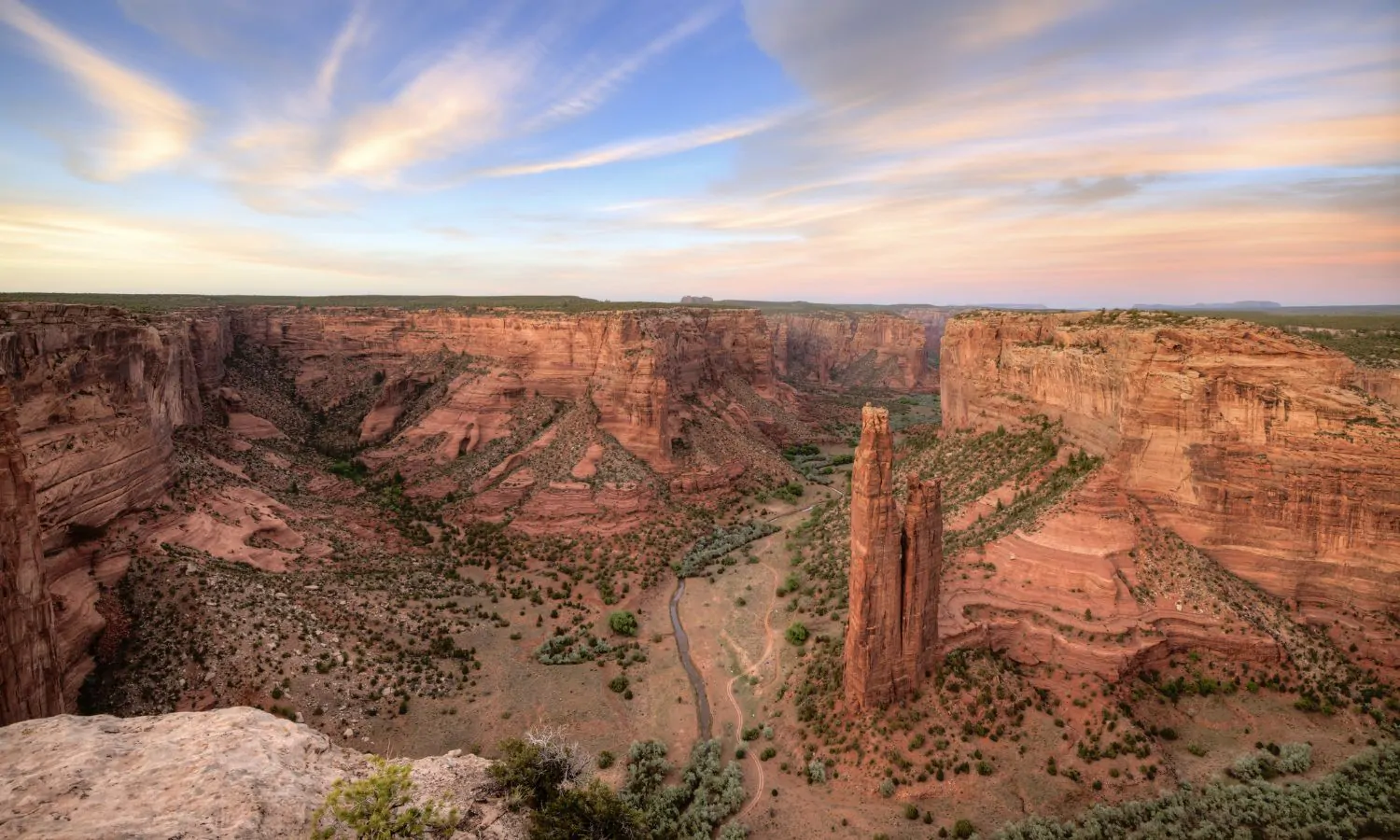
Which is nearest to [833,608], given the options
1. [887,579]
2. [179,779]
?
[887,579]

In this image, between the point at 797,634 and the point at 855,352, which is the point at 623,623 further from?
the point at 855,352

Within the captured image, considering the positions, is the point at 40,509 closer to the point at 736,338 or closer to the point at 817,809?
the point at 817,809

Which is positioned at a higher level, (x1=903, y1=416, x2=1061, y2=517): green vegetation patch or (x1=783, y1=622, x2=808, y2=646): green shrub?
(x1=903, y1=416, x2=1061, y2=517): green vegetation patch

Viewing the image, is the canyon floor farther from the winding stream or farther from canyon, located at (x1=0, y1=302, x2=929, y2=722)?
canyon, located at (x1=0, y1=302, x2=929, y2=722)

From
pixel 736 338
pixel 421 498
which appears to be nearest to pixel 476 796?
pixel 421 498

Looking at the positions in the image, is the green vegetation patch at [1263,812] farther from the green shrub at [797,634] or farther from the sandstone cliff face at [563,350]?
the sandstone cliff face at [563,350]

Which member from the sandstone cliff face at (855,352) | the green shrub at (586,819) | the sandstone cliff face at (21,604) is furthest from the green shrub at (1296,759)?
the sandstone cliff face at (855,352)

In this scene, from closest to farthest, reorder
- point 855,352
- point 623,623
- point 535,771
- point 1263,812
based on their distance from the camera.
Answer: point 535,771, point 1263,812, point 623,623, point 855,352

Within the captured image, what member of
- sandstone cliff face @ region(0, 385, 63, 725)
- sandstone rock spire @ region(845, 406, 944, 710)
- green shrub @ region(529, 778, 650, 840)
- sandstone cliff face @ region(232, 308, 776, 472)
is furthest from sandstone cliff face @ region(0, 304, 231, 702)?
sandstone cliff face @ region(232, 308, 776, 472)
